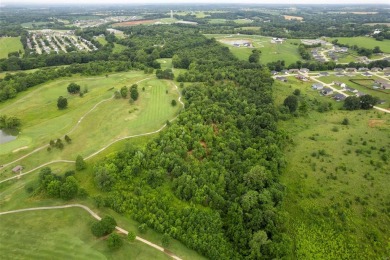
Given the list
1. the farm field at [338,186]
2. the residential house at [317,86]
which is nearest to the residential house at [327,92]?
the residential house at [317,86]

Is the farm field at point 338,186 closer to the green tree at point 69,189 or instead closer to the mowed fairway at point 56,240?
the mowed fairway at point 56,240

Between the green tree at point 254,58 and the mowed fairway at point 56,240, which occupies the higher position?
the green tree at point 254,58

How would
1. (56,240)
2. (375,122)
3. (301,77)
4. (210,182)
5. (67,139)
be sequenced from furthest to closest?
(301,77) → (375,122) → (67,139) → (210,182) → (56,240)

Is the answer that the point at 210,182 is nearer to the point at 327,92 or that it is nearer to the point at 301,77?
the point at 327,92

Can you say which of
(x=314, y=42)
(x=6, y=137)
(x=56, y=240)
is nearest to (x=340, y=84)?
(x=314, y=42)

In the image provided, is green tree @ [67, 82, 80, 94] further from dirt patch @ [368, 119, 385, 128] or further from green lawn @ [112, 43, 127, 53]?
dirt patch @ [368, 119, 385, 128]

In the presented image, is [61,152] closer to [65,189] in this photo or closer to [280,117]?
[65,189]

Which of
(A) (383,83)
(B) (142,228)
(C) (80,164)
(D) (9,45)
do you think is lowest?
(B) (142,228)

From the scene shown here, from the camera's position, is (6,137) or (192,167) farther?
(6,137)
